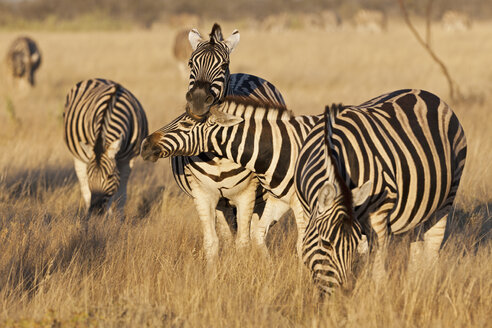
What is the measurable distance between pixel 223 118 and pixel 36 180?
428 cm

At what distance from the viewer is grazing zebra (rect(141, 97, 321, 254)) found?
4.44 meters

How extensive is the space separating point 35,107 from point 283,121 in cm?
992

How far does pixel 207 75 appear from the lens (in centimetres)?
461

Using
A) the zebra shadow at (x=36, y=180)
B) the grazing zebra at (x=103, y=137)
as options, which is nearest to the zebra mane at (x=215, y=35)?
the grazing zebra at (x=103, y=137)

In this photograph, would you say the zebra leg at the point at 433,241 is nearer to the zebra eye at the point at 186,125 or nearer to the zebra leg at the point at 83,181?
the zebra eye at the point at 186,125

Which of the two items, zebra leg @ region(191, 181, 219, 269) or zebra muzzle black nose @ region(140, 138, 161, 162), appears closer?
zebra muzzle black nose @ region(140, 138, 161, 162)

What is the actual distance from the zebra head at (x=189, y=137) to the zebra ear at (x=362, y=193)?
4.30 feet

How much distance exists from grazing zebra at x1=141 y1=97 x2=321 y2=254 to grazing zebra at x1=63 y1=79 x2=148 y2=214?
6.58 ft

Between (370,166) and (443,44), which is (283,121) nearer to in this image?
(370,166)

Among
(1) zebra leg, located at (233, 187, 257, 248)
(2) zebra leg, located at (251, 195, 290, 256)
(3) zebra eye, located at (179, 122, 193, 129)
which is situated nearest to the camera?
(3) zebra eye, located at (179, 122, 193, 129)

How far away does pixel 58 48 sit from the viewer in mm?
24859

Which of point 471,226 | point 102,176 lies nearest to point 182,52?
point 102,176

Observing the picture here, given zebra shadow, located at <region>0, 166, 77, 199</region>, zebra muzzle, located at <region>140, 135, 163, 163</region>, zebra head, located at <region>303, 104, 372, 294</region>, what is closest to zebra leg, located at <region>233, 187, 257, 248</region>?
zebra muzzle, located at <region>140, 135, 163, 163</region>

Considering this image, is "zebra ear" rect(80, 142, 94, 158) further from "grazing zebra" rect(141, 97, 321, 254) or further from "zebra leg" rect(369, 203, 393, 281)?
"zebra leg" rect(369, 203, 393, 281)
